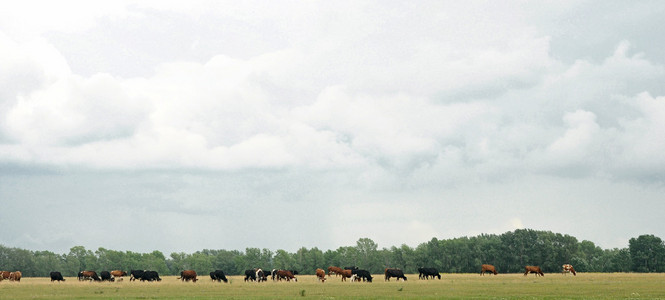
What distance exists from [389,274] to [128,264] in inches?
5318

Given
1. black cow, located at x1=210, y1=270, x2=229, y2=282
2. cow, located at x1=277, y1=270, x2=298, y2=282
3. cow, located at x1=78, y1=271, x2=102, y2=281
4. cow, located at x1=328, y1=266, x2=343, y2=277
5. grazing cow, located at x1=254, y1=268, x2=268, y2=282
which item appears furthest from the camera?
cow, located at x1=78, y1=271, x2=102, y2=281

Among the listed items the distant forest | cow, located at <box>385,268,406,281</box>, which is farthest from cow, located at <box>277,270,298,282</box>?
the distant forest

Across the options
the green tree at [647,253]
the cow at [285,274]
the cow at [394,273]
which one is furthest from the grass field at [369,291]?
the green tree at [647,253]

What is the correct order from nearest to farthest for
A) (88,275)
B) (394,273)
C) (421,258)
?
(394,273)
(88,275)
(421,258)

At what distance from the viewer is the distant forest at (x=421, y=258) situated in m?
145

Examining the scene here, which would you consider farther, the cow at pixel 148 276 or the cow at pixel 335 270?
the cow at pixel 335 270

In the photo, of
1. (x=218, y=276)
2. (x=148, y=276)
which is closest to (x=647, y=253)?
(x=218, y=276)

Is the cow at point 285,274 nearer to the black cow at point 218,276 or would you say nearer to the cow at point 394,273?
the black cow at point 218,276

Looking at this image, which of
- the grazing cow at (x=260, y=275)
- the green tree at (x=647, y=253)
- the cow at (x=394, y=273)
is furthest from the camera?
the green tree at (x=647, y=253)

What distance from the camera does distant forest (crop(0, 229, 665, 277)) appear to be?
145 meters

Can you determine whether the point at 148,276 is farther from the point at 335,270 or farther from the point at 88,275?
the point at 335,270

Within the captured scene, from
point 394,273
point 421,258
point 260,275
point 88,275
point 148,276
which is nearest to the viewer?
point 394,273

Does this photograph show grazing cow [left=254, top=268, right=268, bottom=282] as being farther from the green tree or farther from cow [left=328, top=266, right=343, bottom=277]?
the green tree

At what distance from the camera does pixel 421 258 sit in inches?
6511
